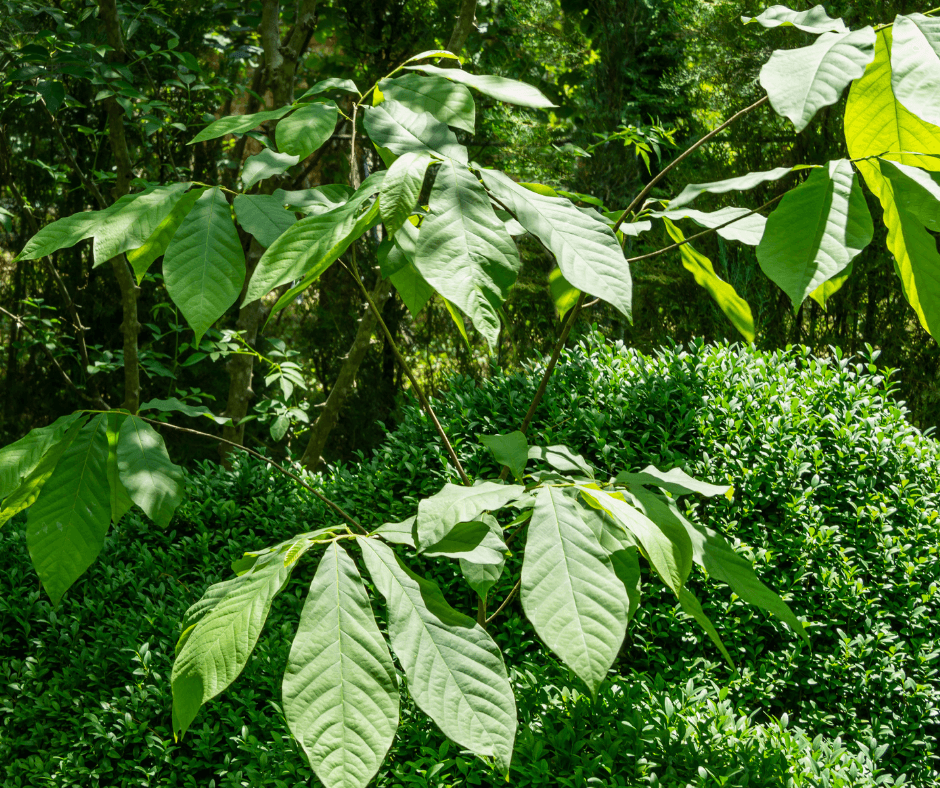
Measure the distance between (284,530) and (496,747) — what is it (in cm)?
218

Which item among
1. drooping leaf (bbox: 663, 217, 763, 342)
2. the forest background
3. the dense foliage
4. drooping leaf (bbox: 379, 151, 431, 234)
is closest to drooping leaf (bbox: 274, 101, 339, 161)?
drooping leaf (bbox: 379, 151, 431, 234)

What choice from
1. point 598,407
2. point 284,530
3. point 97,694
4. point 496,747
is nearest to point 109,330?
point 284,530

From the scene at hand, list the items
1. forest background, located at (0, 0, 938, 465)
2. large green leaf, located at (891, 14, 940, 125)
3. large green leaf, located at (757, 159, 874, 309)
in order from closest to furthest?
large green leaf, located at (891, 14, 940, 125), large green leaf, located at (757, 159, 874, 309), forest background, located at (0, 0, 938, 465)

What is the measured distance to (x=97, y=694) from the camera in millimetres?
2314

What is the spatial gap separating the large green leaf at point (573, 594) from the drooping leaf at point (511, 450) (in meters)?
0.26

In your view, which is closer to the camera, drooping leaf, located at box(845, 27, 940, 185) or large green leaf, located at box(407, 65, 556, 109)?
drooping leaf, located at box(845, 27, 940, 185)

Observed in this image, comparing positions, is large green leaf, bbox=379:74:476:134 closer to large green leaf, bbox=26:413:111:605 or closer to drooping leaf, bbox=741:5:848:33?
drooping leaf, bbox=741:5:848:33

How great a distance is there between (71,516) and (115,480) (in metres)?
0.17

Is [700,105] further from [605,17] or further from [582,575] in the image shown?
[582,575]

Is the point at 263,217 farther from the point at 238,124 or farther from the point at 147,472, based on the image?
the point at 147,472

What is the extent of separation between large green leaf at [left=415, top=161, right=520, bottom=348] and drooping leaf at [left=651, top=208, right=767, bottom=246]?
0.59m

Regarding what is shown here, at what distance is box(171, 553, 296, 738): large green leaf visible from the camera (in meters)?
0.84

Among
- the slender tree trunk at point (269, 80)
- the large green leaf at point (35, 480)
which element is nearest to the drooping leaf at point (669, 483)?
the large green leaf at point (35, 480)

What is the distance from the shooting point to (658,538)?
0.94 meters
